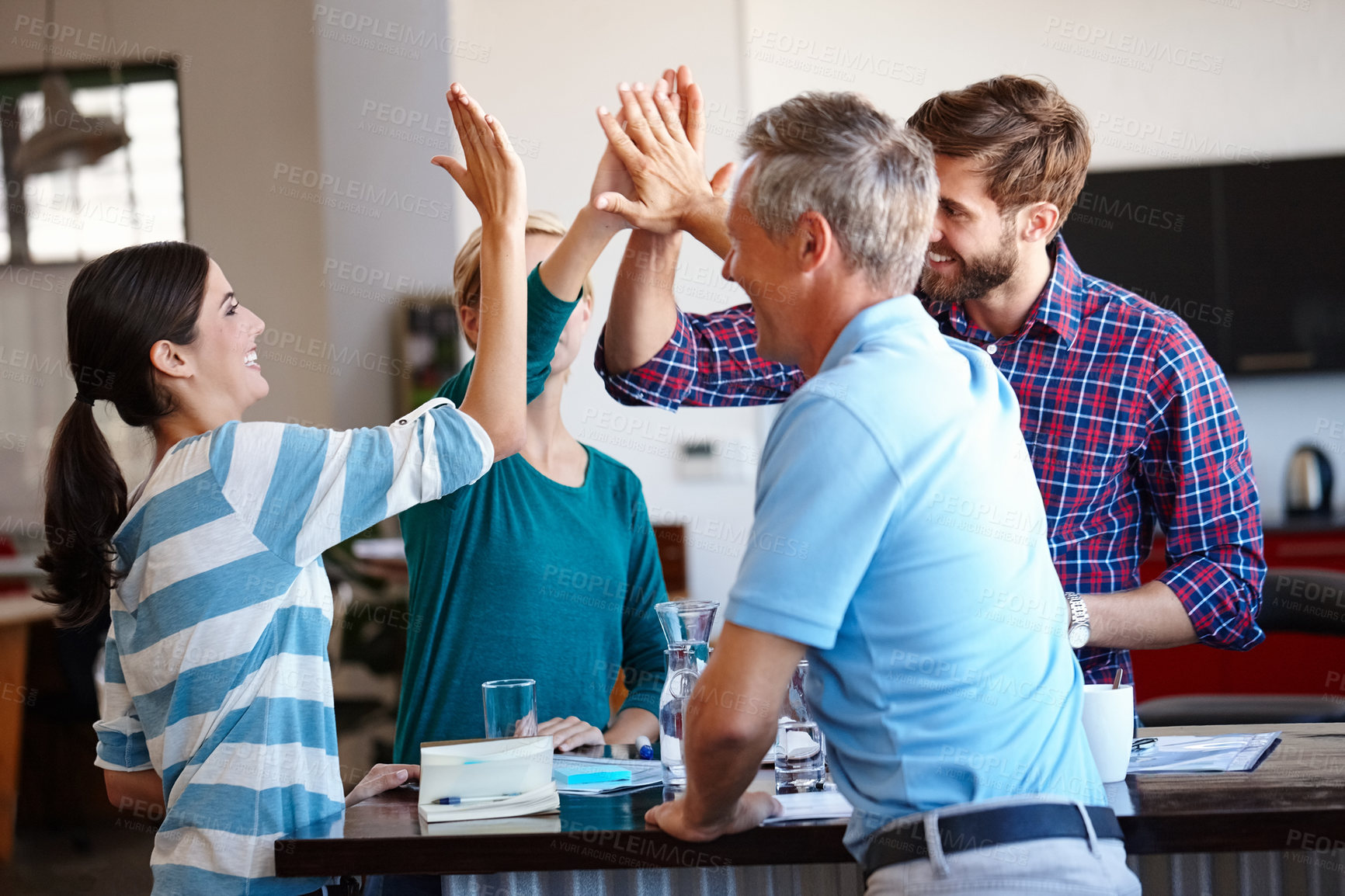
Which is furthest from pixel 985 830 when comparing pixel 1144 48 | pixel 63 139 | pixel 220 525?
pixel 63 139

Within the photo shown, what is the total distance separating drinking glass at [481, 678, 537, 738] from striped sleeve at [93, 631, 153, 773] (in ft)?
1.41

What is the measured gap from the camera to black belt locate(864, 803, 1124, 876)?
0.98 meters

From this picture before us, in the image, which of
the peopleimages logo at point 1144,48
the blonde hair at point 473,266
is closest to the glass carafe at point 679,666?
the blonde hair at point 473,266

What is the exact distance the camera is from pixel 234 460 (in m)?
1.29

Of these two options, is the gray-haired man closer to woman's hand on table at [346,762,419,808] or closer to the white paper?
the white paper

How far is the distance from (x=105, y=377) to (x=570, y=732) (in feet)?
2.50

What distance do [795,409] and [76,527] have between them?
94cm

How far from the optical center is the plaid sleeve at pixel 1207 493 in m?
1.67

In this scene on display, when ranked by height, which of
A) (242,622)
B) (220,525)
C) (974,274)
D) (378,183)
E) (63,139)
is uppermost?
(63,139)

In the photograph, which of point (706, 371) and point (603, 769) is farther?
point (706, 371)

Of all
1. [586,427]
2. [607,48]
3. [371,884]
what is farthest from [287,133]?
[371,884]

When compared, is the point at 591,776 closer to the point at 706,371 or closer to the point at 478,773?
the point at 478,773

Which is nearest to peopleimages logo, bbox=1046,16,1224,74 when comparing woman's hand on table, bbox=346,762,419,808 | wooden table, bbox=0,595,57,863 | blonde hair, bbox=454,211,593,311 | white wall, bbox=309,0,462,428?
white wall, bbox=309,0,462,428

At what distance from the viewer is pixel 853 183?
1.07m
